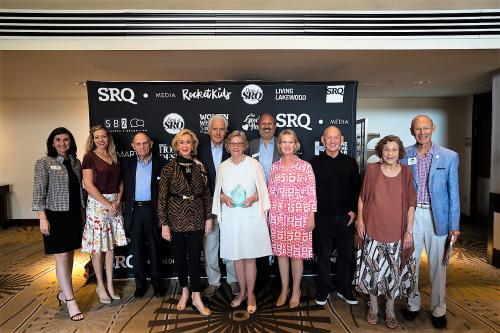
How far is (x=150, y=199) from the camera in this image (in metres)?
3.01

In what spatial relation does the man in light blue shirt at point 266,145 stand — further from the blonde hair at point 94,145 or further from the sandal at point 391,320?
the sandal at point 391,320

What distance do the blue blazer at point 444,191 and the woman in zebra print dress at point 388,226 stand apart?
20 cm

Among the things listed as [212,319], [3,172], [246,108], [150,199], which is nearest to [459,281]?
[212,319]

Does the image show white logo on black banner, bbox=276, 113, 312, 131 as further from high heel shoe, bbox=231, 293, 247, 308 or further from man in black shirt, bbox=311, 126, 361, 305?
high heel shoe, bbox=231, 293, 247, 308

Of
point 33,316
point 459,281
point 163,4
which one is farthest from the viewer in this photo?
point 459,281

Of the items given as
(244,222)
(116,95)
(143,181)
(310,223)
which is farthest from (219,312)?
(116,95)

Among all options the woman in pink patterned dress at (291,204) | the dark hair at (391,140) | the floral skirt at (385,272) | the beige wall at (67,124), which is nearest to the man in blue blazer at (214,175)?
the woman in pink patterned dress at (291,204)

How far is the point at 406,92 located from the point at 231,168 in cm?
474

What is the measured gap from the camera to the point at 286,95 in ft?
11.1

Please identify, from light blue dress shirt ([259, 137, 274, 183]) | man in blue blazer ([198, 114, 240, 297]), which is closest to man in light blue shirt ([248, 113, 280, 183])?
light blue dress shirt ([259, 137, 274, 183])

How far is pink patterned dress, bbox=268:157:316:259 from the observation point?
270 cm

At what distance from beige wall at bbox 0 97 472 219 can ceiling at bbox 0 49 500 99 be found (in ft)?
3.09

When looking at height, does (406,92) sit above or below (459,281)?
above

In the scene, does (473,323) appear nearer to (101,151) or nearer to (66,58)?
(101,151)
